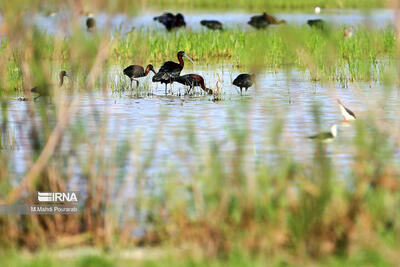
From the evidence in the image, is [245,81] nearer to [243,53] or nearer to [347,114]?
[347,114]

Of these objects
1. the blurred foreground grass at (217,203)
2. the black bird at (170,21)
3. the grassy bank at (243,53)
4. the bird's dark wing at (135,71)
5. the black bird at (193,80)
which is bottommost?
the blurred foreground grass at (217,203)

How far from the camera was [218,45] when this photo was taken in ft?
69.1

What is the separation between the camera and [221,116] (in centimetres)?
1219

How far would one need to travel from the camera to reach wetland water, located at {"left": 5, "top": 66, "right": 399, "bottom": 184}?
8.91 meters

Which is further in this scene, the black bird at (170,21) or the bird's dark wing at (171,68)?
the black bird at (170,21)

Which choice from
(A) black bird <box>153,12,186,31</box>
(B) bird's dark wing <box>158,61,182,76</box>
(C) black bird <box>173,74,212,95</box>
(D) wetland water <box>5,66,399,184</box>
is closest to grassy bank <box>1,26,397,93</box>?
(B) bird's dark wing <box>158,61,182,76</box>

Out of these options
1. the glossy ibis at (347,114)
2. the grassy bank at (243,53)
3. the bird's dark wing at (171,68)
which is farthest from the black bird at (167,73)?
the glossy ibis at (347,114)

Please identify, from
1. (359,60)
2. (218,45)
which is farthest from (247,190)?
(218,45)

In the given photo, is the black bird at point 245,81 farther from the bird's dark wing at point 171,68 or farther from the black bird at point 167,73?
the bird's dark wing at point 171,68

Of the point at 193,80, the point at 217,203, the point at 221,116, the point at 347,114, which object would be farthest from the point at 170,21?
the point at 217,203

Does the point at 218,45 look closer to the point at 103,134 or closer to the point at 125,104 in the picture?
the point at 125,104

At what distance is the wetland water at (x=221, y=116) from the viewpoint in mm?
8914

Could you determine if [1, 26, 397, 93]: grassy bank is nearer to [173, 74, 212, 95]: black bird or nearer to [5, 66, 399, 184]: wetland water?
[5, 66, 399, 184]: wetland water

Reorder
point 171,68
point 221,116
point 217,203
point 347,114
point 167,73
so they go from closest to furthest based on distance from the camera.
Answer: point 217,203, point 347,114, point 221,116, point 167,73, point 171,68
